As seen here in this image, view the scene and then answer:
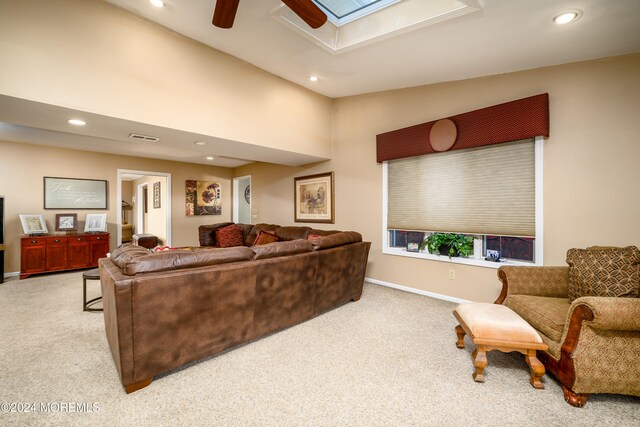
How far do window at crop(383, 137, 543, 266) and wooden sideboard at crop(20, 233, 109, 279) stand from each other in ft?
17.8

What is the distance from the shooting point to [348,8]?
247 centimetres

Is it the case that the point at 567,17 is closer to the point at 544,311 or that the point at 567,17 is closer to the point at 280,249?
the point at 544,311

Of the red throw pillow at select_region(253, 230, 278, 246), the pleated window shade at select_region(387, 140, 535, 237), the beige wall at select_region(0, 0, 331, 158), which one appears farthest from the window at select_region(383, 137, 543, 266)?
the beige wall at select_region(0, 0, 331, 158)

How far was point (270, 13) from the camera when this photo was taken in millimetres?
2232

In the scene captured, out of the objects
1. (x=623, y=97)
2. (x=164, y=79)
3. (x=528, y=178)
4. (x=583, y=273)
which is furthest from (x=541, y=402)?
(x=164, y=79)

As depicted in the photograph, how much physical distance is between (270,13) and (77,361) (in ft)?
10.7

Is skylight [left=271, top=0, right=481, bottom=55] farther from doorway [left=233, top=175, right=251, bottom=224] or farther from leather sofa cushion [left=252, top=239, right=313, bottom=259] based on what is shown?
doorway [left=233, top=175, right=251, bottom=224]

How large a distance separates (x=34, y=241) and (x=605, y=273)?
747 centimetres

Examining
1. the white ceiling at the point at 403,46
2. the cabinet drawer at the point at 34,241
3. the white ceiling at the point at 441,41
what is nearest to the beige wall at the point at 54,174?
the cabinet drawer at the point at 34,241

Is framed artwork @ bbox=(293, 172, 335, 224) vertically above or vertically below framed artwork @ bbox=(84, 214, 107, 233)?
above

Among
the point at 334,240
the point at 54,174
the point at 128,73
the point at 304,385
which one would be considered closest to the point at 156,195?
the point at 54,174

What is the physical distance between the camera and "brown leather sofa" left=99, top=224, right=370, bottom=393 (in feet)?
5.37

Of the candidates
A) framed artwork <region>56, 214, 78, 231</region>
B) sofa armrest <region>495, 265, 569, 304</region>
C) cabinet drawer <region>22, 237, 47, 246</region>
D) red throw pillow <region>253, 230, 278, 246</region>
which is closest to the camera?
sofa armrest <region>495, 265, 569, 304</region>

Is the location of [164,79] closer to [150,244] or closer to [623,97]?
[623,97]
